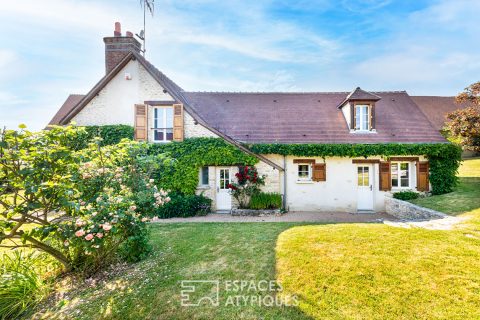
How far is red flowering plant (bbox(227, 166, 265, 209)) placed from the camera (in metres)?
10.8

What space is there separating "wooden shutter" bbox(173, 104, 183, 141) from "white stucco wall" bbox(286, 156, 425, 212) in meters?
6.20

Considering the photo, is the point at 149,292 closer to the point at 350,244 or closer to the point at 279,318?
the point at 279,318

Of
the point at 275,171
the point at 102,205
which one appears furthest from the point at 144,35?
the point at 102,205

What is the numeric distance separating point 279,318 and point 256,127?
10.7m

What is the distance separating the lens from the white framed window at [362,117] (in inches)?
493

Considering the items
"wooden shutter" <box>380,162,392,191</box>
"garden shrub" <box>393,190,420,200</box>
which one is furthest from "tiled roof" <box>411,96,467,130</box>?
"wooden shutter" <box>380,162,392,191</box>

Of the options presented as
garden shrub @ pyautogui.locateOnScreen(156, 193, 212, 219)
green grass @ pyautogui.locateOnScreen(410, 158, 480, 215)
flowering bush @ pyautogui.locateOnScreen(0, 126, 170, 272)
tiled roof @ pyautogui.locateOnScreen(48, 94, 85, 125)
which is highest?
tiled roof @ pyautogui.locateOnScreen(48, 94, 85, 125)

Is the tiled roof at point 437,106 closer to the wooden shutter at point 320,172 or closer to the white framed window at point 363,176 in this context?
the white framed window at point 363,176

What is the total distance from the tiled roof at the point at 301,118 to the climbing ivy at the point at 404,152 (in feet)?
2.82

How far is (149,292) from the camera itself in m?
4.10

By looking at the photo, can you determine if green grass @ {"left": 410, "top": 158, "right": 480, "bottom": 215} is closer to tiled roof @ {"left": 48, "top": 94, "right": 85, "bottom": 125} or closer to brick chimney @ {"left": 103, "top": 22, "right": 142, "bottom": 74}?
brick chimney @ {"left": 103, "top": 22, "right": 142, "bottom": 74}

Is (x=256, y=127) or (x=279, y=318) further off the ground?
(x=256, y=127)

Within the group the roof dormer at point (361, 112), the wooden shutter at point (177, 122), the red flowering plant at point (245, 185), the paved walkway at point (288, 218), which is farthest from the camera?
the roof dormer at point (361, 112)

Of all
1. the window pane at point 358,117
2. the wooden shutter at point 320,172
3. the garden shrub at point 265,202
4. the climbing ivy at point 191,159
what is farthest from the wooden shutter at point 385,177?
the climbing ivy at point 191,159
